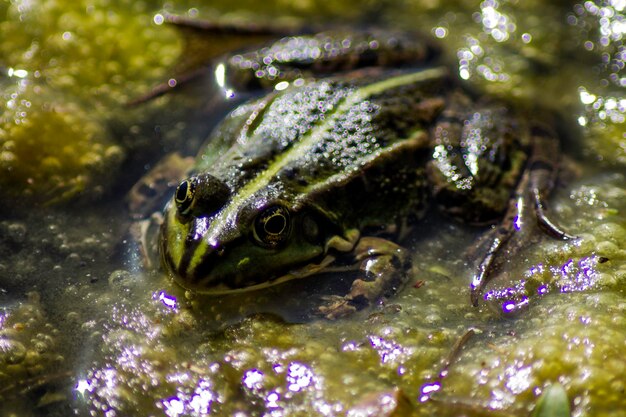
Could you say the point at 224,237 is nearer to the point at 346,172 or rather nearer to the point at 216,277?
the point at 216,277

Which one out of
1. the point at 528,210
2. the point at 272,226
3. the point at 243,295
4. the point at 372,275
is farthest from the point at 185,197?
the point at 528,210

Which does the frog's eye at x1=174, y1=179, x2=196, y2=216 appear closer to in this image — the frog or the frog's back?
the frog

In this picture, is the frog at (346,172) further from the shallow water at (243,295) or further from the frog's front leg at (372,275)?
the shallow water at (243,295)

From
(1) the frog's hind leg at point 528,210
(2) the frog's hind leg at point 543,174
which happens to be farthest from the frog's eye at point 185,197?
(2) the frog's hind leg at point 543,174

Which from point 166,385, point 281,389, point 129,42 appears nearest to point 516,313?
point 281,389

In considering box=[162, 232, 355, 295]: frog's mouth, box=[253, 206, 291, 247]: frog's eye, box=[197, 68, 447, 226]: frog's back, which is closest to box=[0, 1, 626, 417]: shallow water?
box=[162, 232, 355, 295]: frog's mouth

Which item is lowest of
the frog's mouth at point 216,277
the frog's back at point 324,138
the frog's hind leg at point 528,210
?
the frog's hind leg at point 528,210
